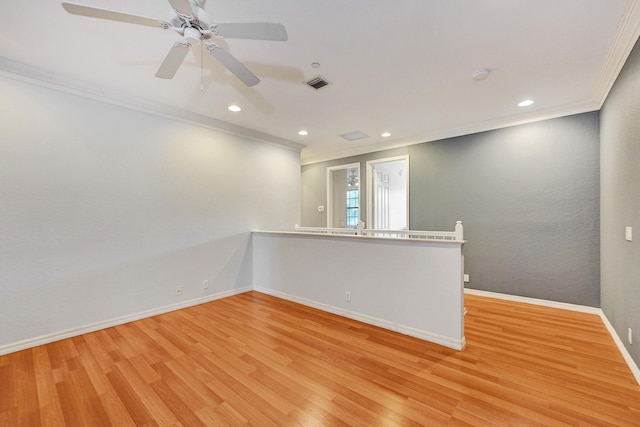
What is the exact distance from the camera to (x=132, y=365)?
7.50 ft

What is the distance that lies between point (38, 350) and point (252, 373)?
2.19 meters

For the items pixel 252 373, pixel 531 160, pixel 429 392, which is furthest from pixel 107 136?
pixel 531 160

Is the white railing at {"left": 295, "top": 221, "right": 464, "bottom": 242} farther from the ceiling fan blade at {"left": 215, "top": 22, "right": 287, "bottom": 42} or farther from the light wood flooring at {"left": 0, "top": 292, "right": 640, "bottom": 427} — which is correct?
the ceiling fan blade at {"left": 215, "top": 22, "right": 287, "bottom": 42}

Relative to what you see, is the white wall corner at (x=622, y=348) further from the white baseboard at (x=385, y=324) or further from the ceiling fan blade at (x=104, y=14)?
the ceiling fan blade at (x=104, y=14)

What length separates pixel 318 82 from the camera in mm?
2850

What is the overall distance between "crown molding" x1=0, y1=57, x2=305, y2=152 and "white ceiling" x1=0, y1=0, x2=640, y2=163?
0.04 feet

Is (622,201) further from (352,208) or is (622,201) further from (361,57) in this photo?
(352,208)

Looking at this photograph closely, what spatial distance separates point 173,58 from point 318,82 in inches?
54.8

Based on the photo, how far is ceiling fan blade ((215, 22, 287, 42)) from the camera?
163 centimetres

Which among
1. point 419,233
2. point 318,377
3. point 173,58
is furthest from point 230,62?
point 419,233

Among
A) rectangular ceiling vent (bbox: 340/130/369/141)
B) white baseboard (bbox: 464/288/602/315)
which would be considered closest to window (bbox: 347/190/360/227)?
rectangular ceiling vent (bbox: 340/130/369/141)

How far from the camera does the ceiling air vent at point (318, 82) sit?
279 cm

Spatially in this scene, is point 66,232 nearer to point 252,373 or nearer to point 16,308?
point 16,308

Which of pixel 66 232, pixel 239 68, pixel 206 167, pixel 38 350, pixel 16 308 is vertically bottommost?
pixel 38 350
